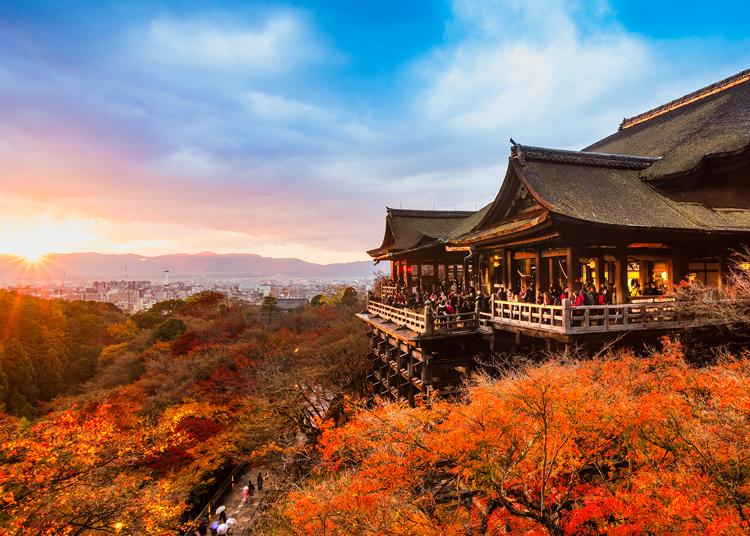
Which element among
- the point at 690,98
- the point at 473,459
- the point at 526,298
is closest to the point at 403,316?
the point at 526,298

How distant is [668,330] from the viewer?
11898mm

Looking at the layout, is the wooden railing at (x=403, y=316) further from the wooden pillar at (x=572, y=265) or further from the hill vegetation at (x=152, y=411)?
the hill vegetation at (x=152, y=411)

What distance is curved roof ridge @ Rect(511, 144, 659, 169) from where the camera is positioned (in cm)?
1510

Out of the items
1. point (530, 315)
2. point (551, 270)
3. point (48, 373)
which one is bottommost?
point (48, 373)

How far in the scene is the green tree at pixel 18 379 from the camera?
31.6 m

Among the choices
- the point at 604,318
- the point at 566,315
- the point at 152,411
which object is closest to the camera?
the point at 566,315

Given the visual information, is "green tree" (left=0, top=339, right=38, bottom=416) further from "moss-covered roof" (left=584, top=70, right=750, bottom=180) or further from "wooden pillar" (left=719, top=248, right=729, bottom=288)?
"moss-covered roof" (left=584, top=70, right=750, bottom=180)

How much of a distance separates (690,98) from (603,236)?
60.2ft

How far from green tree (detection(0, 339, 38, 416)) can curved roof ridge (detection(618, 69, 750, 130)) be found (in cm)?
5325

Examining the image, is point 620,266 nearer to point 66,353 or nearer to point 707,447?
point 707,447

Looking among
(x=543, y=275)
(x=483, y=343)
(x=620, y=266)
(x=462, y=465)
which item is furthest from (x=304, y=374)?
(x=620, y=266)

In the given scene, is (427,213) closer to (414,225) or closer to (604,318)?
(414,225)

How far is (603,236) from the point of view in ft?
41.2

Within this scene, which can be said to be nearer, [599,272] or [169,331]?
[599,272]
